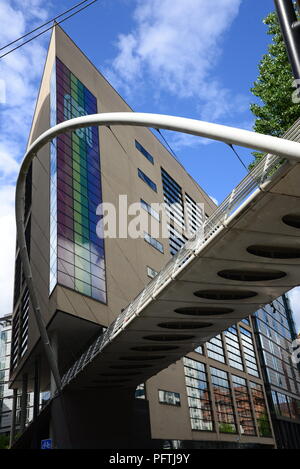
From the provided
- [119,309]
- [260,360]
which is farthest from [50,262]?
[260,360]

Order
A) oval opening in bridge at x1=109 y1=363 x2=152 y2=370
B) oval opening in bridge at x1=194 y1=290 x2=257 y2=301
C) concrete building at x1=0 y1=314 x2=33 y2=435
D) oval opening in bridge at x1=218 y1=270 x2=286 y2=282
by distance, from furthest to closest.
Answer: concrete building at x1=0 y1=314 x2=33 y2=435, oval opening in bridge at x1=109 y1=363 x2=152 y2=370, oval opening in bridge at x1=194 y1=290 x2=257 y2=301, oval opening in bridge at x1=218 y1=270 x2=286 y2=282

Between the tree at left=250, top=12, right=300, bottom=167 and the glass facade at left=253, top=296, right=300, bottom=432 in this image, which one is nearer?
the tree at left=250, top=12, right=300, bottom=167

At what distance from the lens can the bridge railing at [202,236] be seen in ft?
49.4

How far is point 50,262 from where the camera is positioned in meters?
37.2

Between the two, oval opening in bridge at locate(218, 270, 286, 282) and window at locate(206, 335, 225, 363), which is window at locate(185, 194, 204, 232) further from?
oval opening in bridge at locate(218, 270, 286, 282)

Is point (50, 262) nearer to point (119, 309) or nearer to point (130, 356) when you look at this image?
point (119, 309)

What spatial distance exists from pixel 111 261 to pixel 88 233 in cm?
408

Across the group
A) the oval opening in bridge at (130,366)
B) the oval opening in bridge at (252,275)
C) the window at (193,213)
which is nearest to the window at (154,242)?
the window at (193,213)

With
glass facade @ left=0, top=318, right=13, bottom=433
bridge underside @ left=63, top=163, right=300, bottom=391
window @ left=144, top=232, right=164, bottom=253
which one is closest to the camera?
bridge underside @ left=63, top=163, right=300, bottom=391

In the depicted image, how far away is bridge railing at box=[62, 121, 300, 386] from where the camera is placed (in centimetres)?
1507

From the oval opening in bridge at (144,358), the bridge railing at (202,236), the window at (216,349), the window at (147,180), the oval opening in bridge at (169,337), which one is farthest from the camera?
the window at (216,349)

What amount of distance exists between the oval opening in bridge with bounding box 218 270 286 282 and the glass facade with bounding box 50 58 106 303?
53.7 ft

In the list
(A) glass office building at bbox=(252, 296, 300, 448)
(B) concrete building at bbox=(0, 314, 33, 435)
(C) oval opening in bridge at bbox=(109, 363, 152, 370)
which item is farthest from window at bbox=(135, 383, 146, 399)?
(B) concrete building at bbox=(0, 314, 33, 435)

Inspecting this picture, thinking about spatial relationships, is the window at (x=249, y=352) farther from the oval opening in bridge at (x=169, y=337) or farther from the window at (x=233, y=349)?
the oval opening in bridge at (x=169, y=337)
